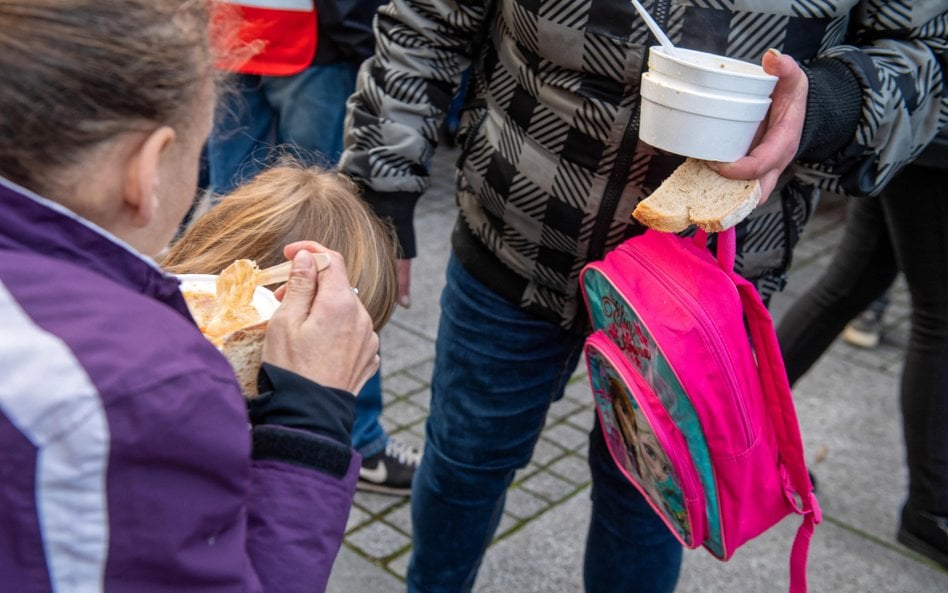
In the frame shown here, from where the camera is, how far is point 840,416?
3.98 meters

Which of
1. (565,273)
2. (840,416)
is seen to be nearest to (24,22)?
(565,273)

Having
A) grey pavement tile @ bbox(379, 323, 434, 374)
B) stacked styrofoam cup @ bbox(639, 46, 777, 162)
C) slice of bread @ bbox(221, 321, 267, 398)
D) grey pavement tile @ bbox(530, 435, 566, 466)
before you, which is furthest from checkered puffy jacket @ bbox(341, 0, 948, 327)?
grey pavement tile @ bbox(379, 323, 434, 374)

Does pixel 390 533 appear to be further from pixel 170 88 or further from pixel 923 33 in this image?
pixel 170 88

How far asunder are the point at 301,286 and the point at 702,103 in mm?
609

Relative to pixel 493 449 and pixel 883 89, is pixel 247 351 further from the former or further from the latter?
pixel 883 89

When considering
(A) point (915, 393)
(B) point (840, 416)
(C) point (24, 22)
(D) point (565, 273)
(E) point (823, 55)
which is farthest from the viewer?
(B) point (840, 416)

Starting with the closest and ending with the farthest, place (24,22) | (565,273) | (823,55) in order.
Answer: (24,22) < (823,55) < (565,273)

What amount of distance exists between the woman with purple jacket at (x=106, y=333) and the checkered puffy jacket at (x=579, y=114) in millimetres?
824

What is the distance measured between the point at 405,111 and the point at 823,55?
2.43 feet

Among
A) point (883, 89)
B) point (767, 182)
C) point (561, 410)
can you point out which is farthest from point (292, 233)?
point (561, 410)

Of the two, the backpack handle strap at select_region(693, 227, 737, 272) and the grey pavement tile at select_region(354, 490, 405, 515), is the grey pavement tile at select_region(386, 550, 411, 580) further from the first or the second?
the backpack handle strap at select_region(693, 227, 737, 272)

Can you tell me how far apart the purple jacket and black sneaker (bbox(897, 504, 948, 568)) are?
8.28ft

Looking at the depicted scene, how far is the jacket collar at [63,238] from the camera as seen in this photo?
1.00 m

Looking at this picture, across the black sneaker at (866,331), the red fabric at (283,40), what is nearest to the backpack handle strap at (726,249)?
the red fabric at (283,40)
